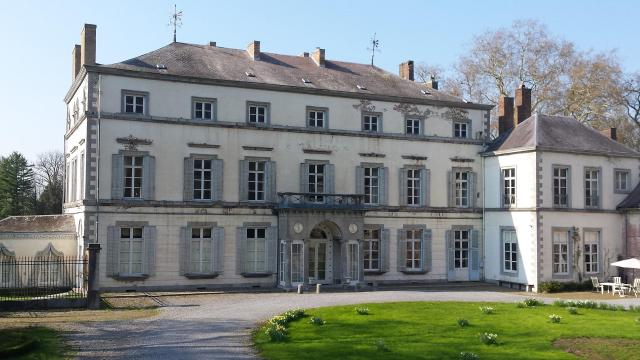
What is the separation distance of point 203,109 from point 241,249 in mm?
5968

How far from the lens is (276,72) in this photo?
99.1 feet

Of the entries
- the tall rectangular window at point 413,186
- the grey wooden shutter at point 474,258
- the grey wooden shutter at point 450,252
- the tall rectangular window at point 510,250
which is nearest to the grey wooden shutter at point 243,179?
the tall rectangular window at point 413,186

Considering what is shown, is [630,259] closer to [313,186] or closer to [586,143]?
[586,143]

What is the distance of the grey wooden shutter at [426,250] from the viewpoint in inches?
1218

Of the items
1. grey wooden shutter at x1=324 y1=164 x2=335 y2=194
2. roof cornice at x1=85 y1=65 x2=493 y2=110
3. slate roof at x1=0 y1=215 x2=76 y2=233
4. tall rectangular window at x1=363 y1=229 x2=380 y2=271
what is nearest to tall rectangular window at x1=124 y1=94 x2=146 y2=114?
roof cornice at x1=85 y1=65 x2=493 y2=110

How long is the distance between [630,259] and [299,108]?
1557 centimetres

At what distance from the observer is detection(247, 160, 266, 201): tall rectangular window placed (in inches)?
1106

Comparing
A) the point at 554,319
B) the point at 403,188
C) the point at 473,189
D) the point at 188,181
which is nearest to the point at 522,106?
the point at 473,189

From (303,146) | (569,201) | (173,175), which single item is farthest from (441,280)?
(173,175)

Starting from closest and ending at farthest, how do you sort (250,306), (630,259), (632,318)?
(632,318) < (250,306) < (630,259)

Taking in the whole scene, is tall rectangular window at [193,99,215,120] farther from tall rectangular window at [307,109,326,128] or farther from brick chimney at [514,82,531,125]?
brick chimney at [514,82,531,125]

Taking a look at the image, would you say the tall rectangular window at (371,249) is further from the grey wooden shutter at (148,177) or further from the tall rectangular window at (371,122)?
the grey wooden shutter at (148,177)

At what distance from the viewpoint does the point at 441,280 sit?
3120 cm

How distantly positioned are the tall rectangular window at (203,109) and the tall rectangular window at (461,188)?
12.1 meters
